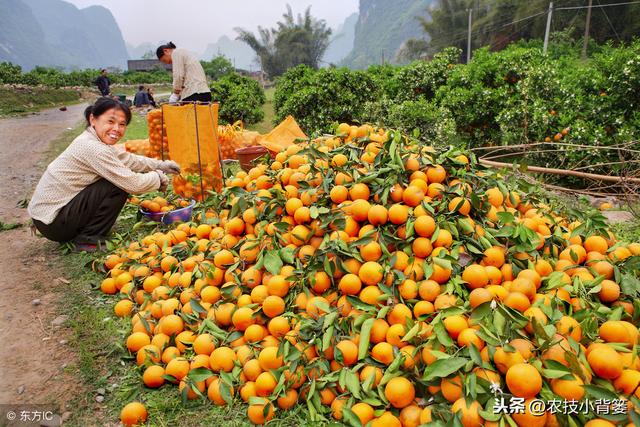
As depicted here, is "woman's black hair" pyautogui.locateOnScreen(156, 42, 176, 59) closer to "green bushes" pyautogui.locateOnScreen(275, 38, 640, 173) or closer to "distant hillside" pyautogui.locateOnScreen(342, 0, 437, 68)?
"green bushes" pyautogui.locateOnScreen(275, 38, 640, 173)

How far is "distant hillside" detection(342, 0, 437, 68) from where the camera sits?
116000mm

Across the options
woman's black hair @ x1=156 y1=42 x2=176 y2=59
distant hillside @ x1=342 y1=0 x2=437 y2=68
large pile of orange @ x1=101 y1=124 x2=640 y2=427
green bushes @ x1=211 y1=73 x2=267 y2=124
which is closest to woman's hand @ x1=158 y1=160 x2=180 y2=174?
large pile of orange @ x1=101 y1=124 x2=640 y2=427

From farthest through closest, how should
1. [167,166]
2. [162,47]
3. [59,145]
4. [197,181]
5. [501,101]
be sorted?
[59,145], [501,101], [162,47], [197,181], [167,166]

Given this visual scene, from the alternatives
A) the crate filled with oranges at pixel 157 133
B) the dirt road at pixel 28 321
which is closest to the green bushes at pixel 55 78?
the crate filled with oranges at pixel 157 133

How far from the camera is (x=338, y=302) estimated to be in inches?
86.7

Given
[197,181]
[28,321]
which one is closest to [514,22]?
[197,181]

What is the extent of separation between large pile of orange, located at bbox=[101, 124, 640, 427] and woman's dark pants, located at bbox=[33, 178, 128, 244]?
120 centimetres

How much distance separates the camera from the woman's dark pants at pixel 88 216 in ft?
12.2

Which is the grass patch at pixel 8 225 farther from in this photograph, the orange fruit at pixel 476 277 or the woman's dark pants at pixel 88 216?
the orange fruit at pixel 476 277

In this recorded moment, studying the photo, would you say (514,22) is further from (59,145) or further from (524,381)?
(524,381)

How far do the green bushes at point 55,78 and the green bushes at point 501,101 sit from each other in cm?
2166

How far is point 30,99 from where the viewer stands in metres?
20.5

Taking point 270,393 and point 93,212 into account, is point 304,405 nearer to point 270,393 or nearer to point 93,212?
point 270,393

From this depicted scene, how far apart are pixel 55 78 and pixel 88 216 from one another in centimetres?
2881
